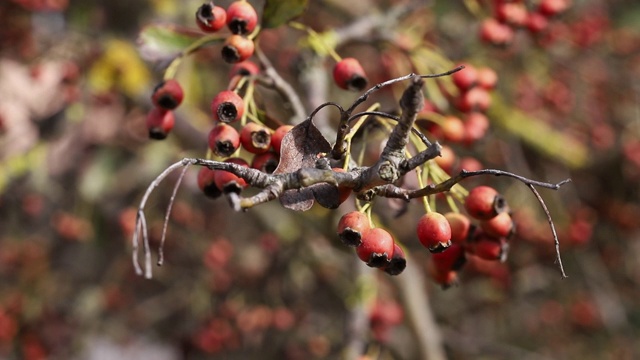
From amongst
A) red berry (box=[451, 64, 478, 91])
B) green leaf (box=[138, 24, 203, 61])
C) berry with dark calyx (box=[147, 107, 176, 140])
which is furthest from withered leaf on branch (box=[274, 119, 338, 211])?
red berry (box=[451, 64, 478, 91])

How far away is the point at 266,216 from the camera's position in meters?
3.26

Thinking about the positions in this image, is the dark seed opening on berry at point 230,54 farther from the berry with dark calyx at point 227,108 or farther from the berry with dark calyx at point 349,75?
the berry with dark calyx at point 349,75

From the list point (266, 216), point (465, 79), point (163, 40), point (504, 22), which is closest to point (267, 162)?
point (163, 40)

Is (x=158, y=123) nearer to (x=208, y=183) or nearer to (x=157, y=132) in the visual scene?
(x=157, y=132)

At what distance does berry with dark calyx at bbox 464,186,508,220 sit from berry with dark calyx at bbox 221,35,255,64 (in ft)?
1.66

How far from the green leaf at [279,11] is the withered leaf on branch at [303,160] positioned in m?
0.39

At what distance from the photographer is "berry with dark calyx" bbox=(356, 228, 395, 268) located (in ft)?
3.42

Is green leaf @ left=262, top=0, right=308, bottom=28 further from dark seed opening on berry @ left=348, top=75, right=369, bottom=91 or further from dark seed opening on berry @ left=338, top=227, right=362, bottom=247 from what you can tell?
dark seed opening on berry @ left=338, top=227, right=362, bottom=247

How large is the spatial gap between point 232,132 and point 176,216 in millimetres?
2799

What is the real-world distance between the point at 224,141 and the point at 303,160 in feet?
0.58

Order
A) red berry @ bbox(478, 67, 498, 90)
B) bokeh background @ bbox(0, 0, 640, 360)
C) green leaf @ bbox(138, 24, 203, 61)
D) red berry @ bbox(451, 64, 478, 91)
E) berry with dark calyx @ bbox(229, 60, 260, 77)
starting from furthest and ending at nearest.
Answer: bokeh background @ bbox(0, 0, 640, 360) < red berry @ bbox(478, 67, 498, 90) < red berry @ bbox(451, 64, 478, 91) < green leaf @ bbox(138, 24, 203, 61) < berry with dark calyx @ bbox(229, 60, 260, 77)

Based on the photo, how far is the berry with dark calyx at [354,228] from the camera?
105 centimetres

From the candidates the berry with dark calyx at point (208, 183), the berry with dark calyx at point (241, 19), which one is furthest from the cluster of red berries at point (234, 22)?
the berry with dark calyx at point (208, 183)

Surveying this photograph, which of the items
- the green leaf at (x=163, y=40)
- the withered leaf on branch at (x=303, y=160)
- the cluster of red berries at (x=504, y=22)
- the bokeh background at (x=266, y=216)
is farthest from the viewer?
the bokeh background at (x=266, y=216)
